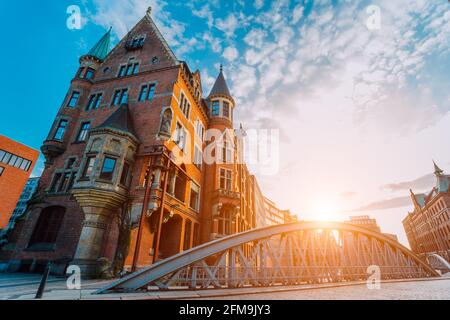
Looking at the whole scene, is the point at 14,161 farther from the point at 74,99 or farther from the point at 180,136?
the point at 180,136

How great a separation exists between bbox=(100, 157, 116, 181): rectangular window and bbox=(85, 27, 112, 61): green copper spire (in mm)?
16311

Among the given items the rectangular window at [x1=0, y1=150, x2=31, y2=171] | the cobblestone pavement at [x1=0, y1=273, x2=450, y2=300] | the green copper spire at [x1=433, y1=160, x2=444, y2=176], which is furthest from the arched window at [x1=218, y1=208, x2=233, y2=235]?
the green copper spire at [x1=433, y1=160, x2=444, y2=176]

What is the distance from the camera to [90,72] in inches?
898

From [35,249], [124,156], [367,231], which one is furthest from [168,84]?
[367,231]

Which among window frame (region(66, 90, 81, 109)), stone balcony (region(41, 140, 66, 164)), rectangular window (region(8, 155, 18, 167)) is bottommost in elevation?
stone balcony (region(41, 140, 66, 164))

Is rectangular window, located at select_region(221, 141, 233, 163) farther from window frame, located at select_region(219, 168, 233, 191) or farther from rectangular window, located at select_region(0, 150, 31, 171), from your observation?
rectangular window, located at select_region(0, 150, 31, 171)

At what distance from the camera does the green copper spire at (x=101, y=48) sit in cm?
2367

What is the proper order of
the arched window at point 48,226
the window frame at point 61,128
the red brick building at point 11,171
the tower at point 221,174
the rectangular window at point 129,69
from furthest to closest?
the red brick building at point 11,171 < the rectangular window at point 129,69 < the tower at point 221,174 < the window frame at point 61,128 < the arched window at point 48,226

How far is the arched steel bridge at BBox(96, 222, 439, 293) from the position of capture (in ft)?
21.2

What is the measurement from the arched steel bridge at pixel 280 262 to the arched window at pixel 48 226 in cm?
1225

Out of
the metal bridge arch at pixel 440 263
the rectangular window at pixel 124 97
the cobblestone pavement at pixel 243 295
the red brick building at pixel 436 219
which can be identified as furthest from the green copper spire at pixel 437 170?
the rectangular window at pixel 124 97

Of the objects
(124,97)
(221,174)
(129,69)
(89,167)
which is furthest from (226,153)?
(89,167)

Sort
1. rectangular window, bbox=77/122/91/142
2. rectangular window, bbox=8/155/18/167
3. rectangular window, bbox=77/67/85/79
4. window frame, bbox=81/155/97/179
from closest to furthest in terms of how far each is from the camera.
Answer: window frame, bbox=81/155/97/179 → rectangular window, bbox=77/122/91/142 → rectangular window, bbox=77/67/85/79 → rectangular window, bbox=8/155/18/167

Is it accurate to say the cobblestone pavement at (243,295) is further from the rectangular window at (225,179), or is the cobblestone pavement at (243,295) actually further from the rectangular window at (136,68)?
the rectangular window at (136,68)
